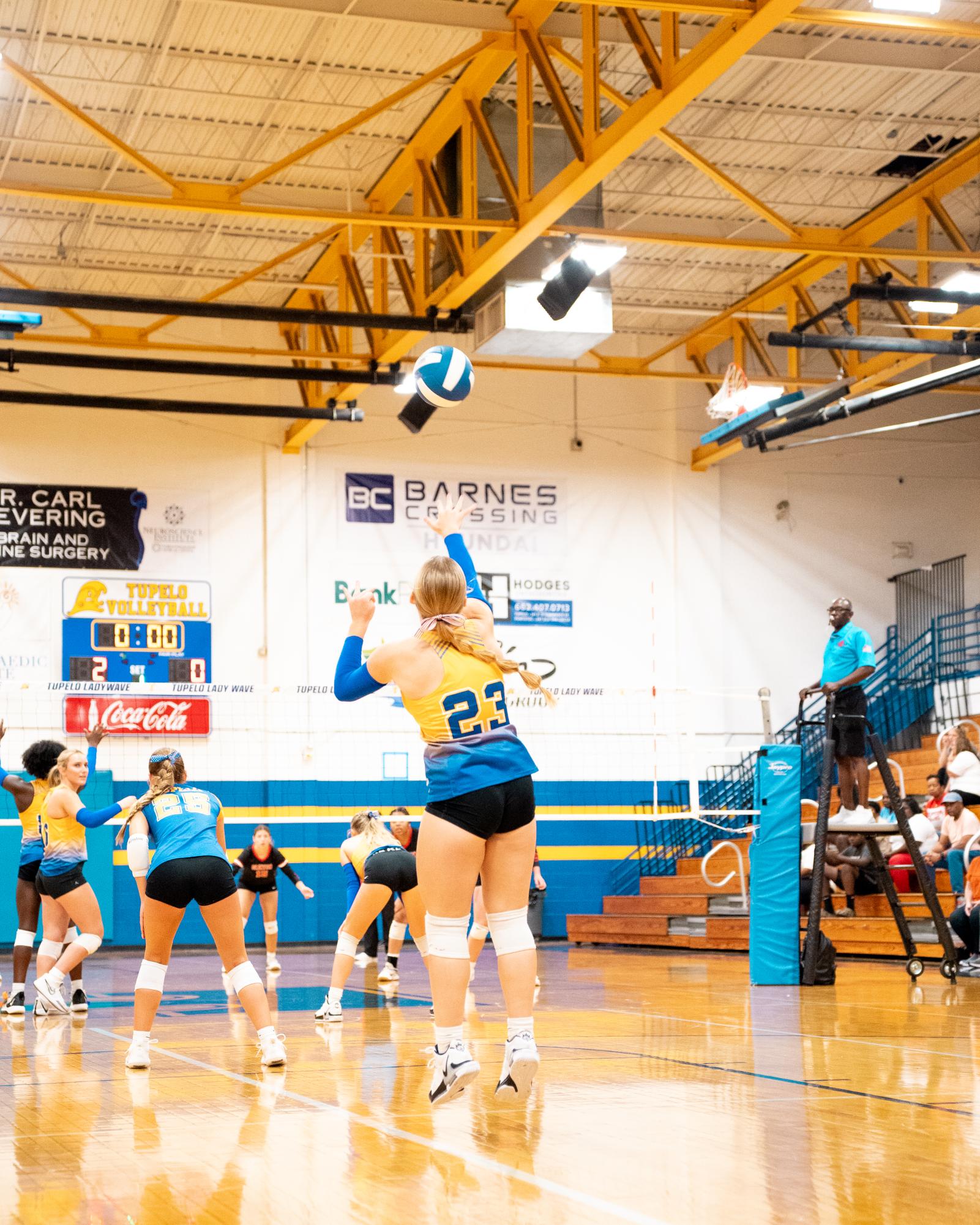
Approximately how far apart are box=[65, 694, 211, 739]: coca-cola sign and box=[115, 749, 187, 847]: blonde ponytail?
12.5 metres

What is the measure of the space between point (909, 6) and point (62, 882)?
27.6ft

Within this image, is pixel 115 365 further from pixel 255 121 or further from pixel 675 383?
pixel 675 383

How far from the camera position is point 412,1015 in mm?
9102

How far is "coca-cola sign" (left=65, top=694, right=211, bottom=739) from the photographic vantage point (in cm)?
1900

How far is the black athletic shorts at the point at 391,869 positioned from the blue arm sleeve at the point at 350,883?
13.7ft

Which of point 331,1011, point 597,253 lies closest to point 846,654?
point 597,253

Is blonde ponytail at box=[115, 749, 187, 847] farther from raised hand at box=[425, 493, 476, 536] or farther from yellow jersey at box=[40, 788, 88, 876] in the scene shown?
yellow jersey at box=[40, 788, 88, 876]

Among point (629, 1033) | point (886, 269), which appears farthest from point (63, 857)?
point (886, 269)

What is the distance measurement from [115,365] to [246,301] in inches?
170

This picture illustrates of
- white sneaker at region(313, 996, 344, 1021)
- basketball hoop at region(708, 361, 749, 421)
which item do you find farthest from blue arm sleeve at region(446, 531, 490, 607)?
basketball hoop at region(708, 361, 749, 421)

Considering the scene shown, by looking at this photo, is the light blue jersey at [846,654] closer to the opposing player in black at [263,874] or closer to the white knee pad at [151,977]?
the opposing player in black at [263,874]

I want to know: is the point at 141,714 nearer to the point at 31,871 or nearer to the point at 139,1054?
the point at 31,871

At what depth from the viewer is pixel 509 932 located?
16.8 ft

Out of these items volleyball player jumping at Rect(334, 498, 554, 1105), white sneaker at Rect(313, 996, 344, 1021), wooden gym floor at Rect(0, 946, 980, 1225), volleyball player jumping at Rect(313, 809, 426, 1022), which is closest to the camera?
wooden gym floor at Rect(0, 946, 980, 1225)
